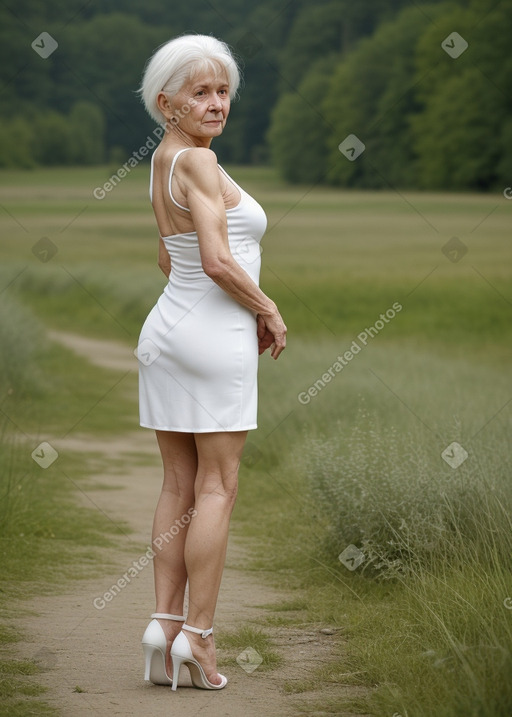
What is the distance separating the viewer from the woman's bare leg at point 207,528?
3512 millimetres

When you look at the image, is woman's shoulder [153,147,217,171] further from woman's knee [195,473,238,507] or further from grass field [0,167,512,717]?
grass field [0,167,512,717]

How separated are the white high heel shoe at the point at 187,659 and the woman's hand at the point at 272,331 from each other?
0.89 m

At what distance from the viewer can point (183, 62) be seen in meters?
3.46

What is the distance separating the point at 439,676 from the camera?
129 inches

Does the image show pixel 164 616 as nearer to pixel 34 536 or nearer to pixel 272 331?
pixel 272 331

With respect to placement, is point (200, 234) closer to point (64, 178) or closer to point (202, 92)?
point (202, 92)

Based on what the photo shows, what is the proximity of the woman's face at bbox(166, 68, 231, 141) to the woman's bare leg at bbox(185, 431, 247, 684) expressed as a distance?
957 mm

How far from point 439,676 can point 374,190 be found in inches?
1410

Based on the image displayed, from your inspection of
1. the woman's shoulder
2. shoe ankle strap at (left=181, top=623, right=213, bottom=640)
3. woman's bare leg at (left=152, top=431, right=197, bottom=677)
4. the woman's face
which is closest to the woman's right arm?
the woman's shoulder

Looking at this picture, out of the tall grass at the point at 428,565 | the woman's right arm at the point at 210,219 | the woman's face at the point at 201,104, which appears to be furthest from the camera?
the woman's face at the point at 201,104

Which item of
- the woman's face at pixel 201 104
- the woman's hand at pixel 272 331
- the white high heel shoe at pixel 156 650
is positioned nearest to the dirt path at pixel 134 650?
the white high heel shoe at pixel 156 650

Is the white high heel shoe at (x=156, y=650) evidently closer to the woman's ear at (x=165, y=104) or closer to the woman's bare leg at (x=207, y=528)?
the woman's bare leg at (x=207, y=528)

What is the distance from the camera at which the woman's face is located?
3475 millimetres

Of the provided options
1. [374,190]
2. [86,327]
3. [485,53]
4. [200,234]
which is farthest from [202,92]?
[374,190]
